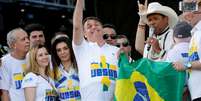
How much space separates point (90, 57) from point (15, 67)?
1.23 m

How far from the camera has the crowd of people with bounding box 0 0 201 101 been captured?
4832 mm

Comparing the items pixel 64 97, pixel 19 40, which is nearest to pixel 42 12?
pixel 19 40

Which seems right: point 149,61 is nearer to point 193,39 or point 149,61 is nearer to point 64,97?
point 193,39

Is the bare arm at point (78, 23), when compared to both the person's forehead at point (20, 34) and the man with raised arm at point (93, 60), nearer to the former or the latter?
the man with raised arm at point (93, 60)

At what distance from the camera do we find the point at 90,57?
541 centimetres

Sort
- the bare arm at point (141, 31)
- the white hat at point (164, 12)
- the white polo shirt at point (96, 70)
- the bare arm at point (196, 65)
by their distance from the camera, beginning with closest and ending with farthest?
1. the bare arm at point (196, 65)
2. the white polo shirt at point (96, 70)
3. the white hat at point (164, 12)
4. the bare arm at point (141, 31)

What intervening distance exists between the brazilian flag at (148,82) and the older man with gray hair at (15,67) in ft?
4.77

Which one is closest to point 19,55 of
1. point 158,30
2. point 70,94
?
point 70,94

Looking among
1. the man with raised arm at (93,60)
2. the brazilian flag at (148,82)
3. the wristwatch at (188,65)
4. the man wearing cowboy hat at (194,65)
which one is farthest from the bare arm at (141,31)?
the wristwatch at (188,65)

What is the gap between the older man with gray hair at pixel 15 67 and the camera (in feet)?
20.3

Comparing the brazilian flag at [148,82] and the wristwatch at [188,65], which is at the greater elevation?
the wristwatch at [188,65]

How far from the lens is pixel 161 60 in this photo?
5156 millimetres

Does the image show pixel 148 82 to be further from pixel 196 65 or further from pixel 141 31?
pixel 141 31

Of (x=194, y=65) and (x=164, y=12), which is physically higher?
(x=164, y=12)
